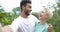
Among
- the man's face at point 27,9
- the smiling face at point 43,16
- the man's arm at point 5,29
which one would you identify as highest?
the man's face at point 27,9

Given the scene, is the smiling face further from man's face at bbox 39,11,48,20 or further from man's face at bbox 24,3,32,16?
man's face at bbox 24,3,32,16

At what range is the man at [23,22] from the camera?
6.67 ft

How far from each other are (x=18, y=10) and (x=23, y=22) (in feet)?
0.48

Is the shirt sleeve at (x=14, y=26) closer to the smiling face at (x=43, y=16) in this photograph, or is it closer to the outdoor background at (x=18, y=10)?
the outdoor background at (x=18, y=10)

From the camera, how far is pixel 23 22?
2.07 meters

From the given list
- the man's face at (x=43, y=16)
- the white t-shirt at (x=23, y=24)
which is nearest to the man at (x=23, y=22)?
the white t-shirt at (x=23, y=24)

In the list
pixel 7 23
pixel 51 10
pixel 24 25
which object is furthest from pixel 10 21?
pixel 51 10

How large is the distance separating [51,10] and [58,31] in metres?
0.26

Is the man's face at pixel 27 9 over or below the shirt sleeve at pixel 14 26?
over

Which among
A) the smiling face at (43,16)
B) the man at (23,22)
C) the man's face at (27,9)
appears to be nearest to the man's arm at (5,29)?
the man at (23,22)

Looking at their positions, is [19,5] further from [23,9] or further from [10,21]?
[10,21]

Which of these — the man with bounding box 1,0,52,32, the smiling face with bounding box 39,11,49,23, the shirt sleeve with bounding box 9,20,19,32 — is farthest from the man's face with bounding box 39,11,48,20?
the shirt sleeve with bounding box 9,20,19,32

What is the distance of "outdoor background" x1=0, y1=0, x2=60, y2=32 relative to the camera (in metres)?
2.03

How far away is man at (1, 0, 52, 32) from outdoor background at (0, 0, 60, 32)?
43 millimetres
